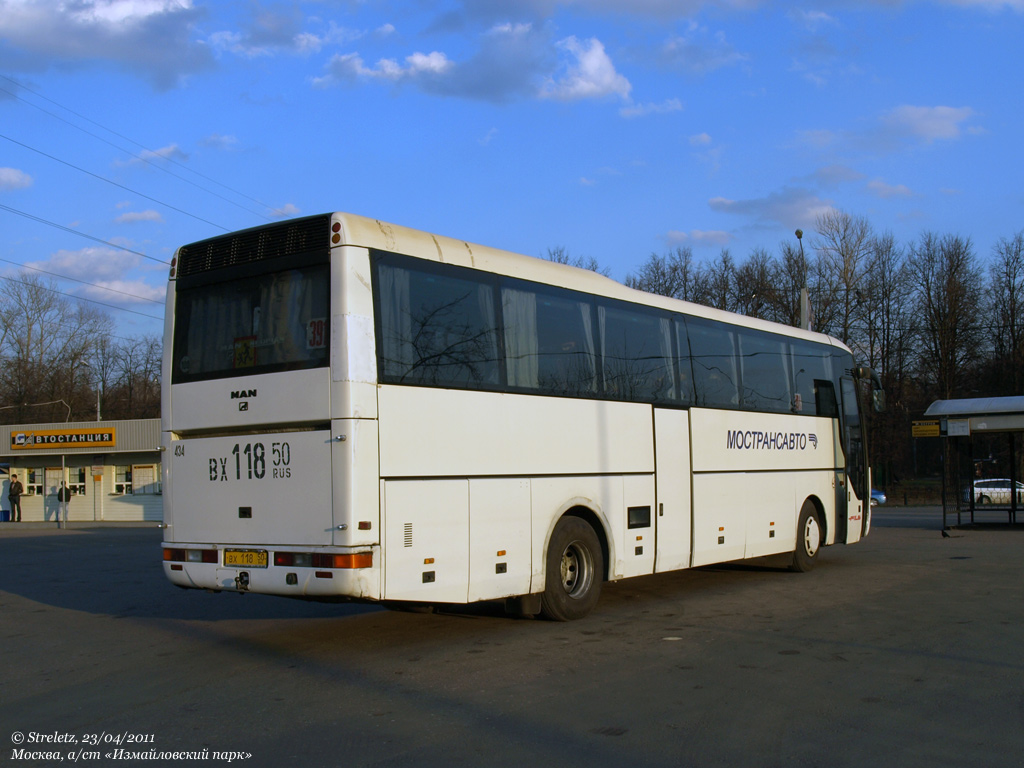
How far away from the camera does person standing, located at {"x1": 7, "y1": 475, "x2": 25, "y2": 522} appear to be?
136 ft

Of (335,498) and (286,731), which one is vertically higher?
(335,498)

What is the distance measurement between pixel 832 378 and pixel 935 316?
43.0 metres

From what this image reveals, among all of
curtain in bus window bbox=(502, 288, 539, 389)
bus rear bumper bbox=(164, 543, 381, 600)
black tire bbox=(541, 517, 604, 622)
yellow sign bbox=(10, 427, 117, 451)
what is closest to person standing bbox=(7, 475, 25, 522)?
yellow sign bbox=(10, 427, 117, 451)

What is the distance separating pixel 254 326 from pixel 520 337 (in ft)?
8.85

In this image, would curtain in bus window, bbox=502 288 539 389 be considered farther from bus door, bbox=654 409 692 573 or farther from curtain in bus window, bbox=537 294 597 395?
bus door, bbox=654 409 692 573

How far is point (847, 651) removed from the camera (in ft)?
28.1

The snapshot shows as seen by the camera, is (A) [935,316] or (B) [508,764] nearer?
(B) [508,764]

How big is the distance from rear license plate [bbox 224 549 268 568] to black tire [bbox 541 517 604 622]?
300cm

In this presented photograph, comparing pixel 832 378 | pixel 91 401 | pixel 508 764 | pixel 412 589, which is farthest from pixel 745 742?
pixel 91 401

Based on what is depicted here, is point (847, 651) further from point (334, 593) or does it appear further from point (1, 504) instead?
point (1, 504)

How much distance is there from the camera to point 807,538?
15.4m

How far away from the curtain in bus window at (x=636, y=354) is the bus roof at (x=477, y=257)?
256mm

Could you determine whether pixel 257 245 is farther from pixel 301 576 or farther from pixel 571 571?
pixel 571 571

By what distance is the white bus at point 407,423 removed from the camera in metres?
8.20
